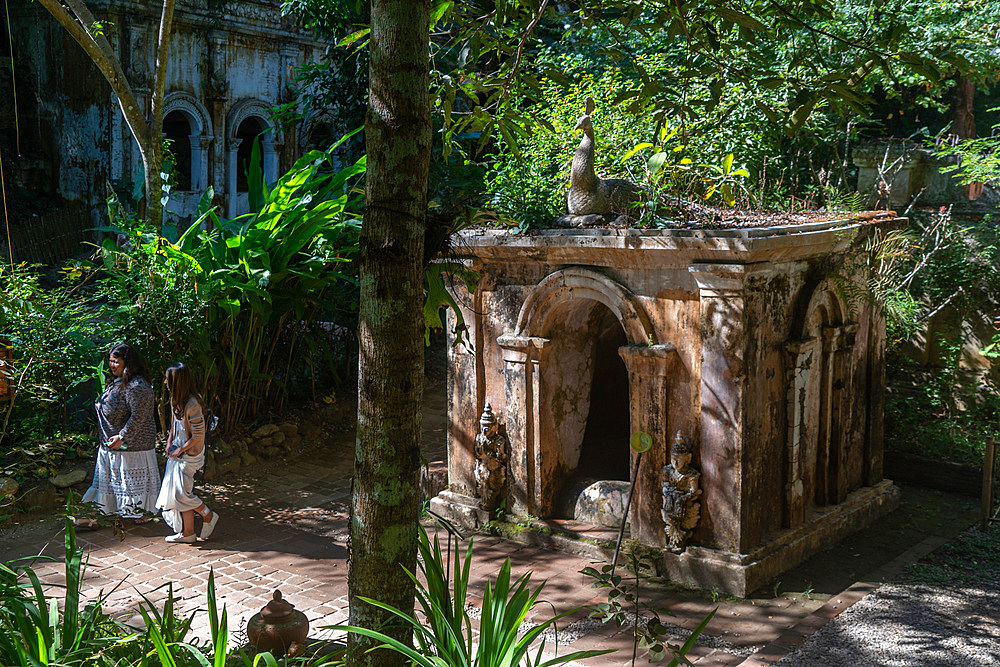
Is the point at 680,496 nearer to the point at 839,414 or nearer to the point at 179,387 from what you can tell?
the point at 839,414

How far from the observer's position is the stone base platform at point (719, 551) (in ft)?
21.0

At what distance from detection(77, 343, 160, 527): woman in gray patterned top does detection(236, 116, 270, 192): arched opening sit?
32.0ft

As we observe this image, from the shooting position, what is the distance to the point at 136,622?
18.6 feet

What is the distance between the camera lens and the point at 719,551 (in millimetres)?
6484

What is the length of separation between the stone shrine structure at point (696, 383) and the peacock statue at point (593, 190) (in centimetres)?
27

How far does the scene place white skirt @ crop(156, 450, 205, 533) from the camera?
23.4ft

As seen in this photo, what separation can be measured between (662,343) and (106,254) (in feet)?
17.1

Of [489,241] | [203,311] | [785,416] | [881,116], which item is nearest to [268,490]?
[203,311]

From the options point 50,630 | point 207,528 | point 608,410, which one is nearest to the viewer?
point 50,630

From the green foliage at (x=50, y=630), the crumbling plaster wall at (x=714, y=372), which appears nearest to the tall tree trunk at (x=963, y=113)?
the crumbling plaster wall at (x=714, y=372)

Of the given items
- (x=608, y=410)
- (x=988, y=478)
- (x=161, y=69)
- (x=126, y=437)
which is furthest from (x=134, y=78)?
(x=988, y=478)

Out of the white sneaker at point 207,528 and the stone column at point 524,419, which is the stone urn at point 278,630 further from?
the stone column at point 524,419

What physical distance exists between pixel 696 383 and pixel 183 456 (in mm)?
3949

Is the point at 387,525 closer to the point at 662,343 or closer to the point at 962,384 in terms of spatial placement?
the point at 662,343
